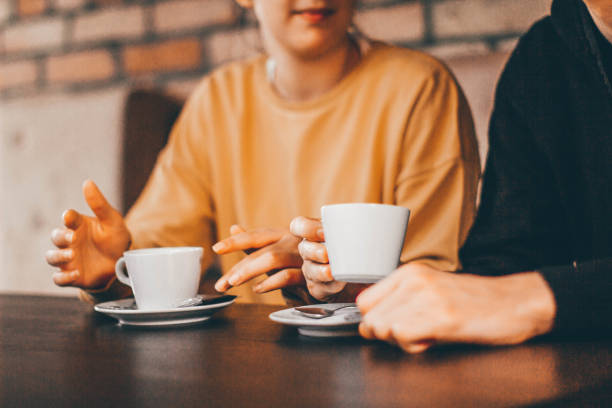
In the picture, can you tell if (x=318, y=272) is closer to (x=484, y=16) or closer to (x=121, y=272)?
(x=121, y=272)

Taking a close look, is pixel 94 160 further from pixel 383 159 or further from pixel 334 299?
pixel 334 299

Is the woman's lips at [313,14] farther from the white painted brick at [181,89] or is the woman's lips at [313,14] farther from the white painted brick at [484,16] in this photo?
the white painted brick at [181,89]

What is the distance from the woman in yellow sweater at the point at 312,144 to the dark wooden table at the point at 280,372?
0.37 meters

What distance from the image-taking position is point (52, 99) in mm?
1650

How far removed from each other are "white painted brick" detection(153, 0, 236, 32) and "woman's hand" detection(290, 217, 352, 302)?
119cm

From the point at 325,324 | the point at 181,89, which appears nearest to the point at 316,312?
the point at 325,324

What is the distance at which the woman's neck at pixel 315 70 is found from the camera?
119 centimetres

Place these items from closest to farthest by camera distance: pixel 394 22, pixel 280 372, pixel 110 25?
pixel 280 372
pixel 394 22
pixel 110 25

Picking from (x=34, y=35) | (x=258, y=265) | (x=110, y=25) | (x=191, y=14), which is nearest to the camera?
(x=258, y=265)

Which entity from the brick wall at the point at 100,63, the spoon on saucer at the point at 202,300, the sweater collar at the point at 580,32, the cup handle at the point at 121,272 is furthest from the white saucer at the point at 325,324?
the brick wall at the point at 100,63

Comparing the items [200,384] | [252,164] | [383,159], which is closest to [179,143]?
[252,164]

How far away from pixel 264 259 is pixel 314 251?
153 millimetres

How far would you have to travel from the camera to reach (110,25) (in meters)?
1.87

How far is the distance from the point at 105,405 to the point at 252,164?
3.05 ft
